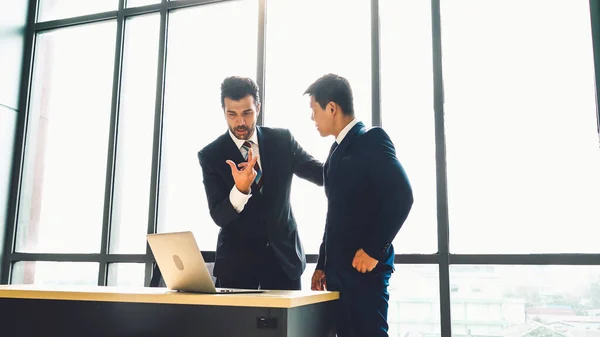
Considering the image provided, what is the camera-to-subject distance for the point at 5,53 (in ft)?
12.8

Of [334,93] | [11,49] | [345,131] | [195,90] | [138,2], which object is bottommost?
[345,131]

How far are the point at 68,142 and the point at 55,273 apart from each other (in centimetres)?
89

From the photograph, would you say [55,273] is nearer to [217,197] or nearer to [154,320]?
[217,197]

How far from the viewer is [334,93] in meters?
2.16

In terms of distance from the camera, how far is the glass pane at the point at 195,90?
138 inches

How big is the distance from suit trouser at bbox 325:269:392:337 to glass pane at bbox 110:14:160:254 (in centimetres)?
194

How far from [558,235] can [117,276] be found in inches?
102

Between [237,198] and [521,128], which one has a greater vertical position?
[521,128]

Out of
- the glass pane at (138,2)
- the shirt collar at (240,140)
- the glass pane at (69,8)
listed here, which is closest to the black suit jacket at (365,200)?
the shirt collar at (240,140)

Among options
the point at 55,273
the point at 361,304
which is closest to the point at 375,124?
the point at 361,304

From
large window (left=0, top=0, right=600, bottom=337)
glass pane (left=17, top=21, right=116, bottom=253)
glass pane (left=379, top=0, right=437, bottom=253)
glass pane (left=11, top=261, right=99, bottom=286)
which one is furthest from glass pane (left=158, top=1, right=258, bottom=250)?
glass pane (left=379, top=0, right=437, bottom=253)

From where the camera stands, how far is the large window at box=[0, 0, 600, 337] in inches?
110

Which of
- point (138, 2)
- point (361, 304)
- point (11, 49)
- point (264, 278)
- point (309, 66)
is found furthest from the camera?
point (11, 49)

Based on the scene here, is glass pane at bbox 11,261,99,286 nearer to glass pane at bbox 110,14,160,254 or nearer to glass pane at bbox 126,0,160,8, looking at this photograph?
glass pane at bbox 110,14,160,254
